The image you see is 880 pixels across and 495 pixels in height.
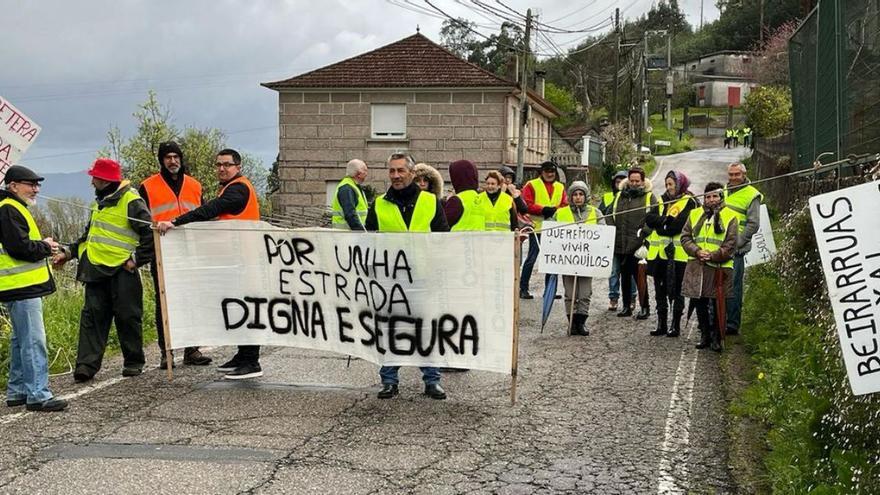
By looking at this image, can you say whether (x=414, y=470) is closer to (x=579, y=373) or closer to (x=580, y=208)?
(x=579, y=373)

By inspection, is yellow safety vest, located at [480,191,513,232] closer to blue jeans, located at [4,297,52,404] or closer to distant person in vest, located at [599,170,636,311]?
distant person in vest, located at [599,170,636,311]

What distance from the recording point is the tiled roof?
35.2 m

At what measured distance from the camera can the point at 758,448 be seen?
6.26m

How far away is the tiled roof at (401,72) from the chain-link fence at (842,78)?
2279cm

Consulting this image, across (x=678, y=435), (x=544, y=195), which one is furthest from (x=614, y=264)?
(x=678, y=435)

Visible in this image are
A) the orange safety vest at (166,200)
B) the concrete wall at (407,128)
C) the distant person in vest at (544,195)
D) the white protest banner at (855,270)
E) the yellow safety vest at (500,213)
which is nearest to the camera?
the white protest banner at (855,270)

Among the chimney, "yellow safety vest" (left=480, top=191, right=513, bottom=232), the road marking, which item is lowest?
the road marking

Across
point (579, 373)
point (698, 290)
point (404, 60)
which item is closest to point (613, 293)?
point (698, 290)

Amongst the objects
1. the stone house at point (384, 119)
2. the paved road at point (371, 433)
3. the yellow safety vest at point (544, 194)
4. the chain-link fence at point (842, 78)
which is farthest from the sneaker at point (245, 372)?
the stone house at point (384, 119)

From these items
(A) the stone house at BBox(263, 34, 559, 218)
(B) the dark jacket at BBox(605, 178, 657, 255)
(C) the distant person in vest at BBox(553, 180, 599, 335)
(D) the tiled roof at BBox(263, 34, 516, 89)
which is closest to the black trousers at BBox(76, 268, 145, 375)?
(C) the distant person in vest at BBox(553, 180, 599, 335)

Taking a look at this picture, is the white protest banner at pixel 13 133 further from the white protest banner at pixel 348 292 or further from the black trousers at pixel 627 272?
the black trousers at pixel 627 272

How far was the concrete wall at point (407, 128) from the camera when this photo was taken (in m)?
35.5

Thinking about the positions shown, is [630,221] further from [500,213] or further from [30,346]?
[30,346]

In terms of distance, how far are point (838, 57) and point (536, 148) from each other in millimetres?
32751
